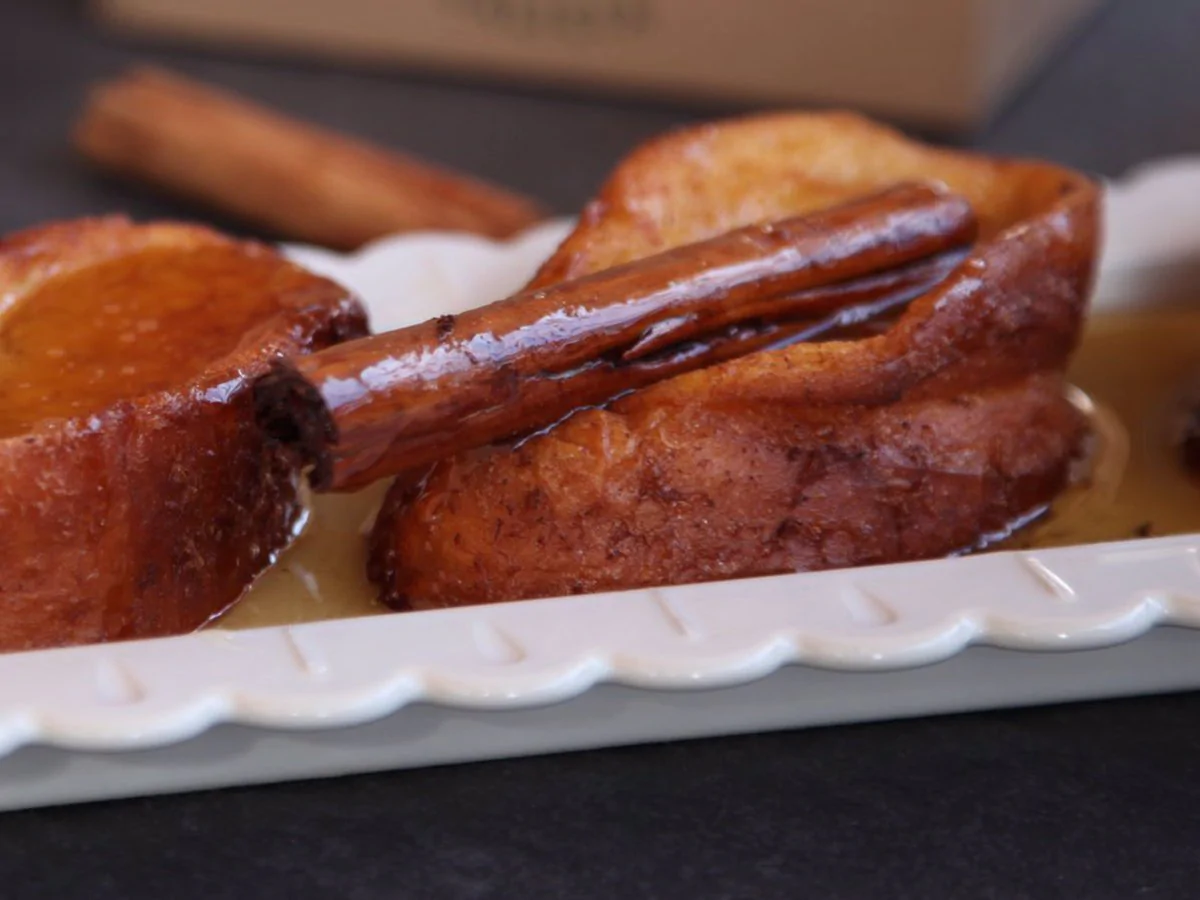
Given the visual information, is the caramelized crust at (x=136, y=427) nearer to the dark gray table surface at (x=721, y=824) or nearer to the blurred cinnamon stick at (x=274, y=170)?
the dark gray table surface at (x=721, y=824)

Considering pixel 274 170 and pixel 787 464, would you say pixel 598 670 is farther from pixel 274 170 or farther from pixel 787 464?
pixel 274 170

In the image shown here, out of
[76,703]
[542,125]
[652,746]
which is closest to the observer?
[76,703]

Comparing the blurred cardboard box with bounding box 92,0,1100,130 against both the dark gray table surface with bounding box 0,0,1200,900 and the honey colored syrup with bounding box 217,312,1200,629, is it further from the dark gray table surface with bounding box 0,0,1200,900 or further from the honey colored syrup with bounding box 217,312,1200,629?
the dark gray table surface with bounding box 0,0,1200,900

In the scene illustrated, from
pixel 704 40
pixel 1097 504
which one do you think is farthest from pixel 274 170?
pixel 1097 504

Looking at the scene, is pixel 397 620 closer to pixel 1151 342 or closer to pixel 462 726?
pixel 462 726

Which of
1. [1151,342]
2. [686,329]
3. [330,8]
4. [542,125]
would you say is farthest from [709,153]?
[330,8]

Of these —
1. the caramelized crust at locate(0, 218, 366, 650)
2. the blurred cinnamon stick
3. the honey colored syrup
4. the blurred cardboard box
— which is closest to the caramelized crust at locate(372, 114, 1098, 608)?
the honey colored syrup
